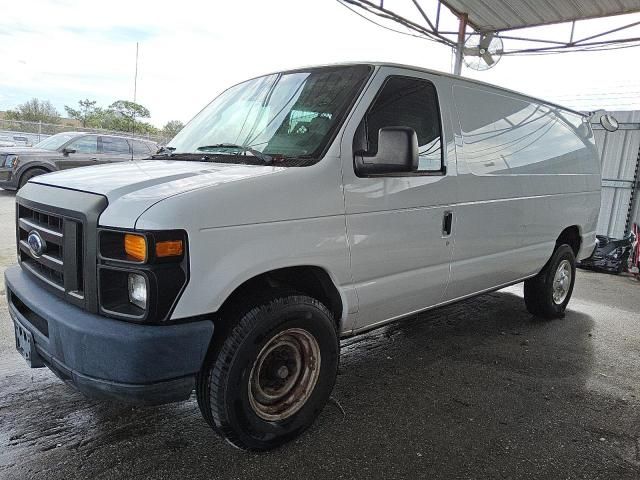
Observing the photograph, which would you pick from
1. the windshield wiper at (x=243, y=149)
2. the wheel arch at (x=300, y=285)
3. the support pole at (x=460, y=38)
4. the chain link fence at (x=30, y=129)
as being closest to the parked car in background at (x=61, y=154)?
the support pole at (x=460, y=38)

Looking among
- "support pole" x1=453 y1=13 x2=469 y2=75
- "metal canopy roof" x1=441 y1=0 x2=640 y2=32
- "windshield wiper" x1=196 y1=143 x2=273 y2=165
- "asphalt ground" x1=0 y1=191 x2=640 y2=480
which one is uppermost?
"metal canopy roof" x1=441 y1=0 x2=640 y2=32

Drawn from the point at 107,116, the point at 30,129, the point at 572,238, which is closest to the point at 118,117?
the point at 107,116

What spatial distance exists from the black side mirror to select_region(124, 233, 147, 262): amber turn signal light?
1261 mm

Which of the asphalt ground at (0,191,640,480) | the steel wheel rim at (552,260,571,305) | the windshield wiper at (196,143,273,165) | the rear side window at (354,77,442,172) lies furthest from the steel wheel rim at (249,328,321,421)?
the steel wheel rim at (552,260,571,305)

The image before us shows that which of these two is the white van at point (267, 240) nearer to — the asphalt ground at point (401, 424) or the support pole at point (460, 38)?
the asphalt ground at point (401, 424)

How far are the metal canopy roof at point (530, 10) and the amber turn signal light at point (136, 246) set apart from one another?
9.60m

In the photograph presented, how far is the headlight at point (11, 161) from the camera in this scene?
11266 mm

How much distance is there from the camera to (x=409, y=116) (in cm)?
323

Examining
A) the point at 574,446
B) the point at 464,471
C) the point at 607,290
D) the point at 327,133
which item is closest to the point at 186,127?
the point at 327,133

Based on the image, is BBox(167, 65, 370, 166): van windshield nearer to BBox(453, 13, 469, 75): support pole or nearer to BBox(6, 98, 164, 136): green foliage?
BBox(453, 13, 469, 75): support pole

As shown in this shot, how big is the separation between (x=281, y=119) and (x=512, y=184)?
210 centimetres

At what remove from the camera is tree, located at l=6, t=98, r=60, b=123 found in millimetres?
28656

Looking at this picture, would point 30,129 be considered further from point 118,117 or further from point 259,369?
point 259,369

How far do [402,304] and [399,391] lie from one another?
65cm
